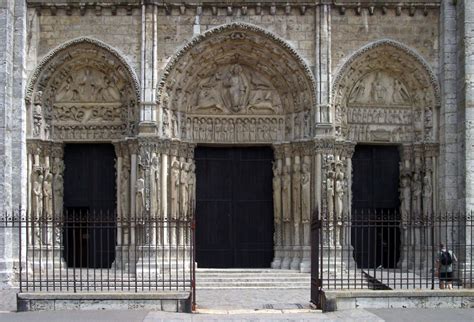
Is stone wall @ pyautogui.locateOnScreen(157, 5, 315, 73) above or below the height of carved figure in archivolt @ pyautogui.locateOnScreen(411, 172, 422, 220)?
above

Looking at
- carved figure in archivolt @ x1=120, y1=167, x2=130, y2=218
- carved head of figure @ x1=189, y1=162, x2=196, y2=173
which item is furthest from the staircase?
carved head of figure @ x1=189, y1=162, x2=196, y2=173

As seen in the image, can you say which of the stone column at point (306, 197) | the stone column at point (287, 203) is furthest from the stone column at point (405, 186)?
the stone column at point (287, 203)

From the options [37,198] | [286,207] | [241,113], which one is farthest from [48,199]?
[286,207]

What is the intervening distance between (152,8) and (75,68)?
2562mm

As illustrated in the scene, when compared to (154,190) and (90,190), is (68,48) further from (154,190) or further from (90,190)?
(154,190)

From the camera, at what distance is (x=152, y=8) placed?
21.1 m

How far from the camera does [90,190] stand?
2198 cm

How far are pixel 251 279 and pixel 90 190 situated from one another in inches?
193

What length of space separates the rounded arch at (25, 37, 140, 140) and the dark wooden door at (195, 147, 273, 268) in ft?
7.89

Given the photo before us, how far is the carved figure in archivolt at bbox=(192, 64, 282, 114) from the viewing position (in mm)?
22172

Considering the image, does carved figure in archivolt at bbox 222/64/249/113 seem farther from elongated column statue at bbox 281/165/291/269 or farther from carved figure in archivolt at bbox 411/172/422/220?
carved figure in archivolt at bbox 411/172/422/220

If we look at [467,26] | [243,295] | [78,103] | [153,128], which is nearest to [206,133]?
[153,128]

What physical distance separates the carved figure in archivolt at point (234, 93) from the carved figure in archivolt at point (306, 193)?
6.10ft

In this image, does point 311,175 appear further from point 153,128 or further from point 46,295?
point 46,295
